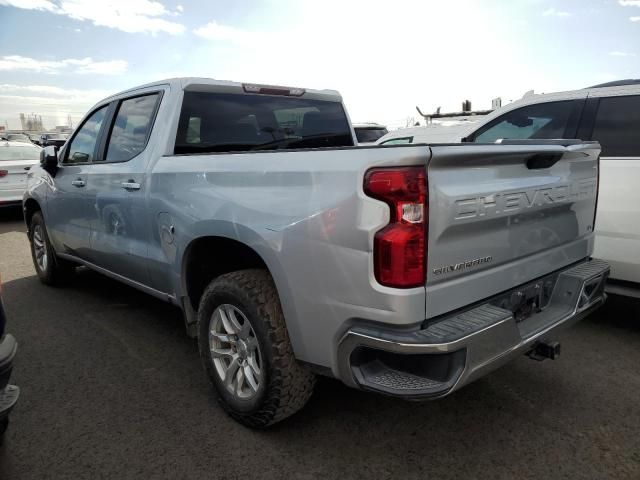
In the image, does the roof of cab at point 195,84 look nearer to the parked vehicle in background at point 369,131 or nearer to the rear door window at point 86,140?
the rear door window at point 86,140

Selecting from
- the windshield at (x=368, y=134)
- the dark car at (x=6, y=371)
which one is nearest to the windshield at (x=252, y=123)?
the dark car at (x=6, y=371)

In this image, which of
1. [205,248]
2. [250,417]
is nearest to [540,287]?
[250,417]

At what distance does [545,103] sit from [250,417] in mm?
3697

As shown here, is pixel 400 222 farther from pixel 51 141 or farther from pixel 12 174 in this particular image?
pixel 51 141

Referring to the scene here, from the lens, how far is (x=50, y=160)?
4711mm

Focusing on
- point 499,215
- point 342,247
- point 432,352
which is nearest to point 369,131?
point 499,215

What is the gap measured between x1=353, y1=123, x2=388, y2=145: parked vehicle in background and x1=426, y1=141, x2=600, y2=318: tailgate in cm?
960

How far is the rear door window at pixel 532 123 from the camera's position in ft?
14.4

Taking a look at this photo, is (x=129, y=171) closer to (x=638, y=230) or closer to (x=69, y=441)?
(x=69, y=441)

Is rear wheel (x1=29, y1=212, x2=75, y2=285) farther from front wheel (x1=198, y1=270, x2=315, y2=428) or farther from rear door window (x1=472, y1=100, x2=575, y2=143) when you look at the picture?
rear door window (x1=472, y1=100, x2=575, y2=143)

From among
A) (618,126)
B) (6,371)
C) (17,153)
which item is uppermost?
(618,126)

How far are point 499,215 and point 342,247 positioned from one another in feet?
2.41

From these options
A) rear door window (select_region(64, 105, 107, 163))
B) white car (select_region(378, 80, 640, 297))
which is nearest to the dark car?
rear door window (select_region(64, 105, 107, 163))

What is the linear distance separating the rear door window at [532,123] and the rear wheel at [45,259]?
14.3 ft
